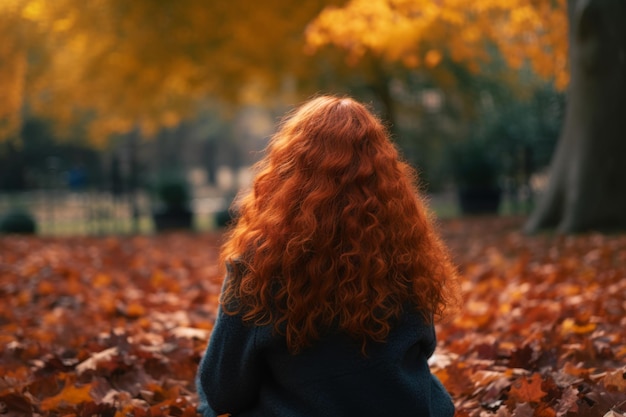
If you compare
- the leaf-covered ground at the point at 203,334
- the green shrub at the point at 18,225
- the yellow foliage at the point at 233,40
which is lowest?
the green shrub at the point at 18,225

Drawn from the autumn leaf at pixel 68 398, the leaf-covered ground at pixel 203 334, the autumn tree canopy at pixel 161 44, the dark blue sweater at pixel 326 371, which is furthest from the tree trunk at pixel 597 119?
the dark blue sweater at pixel 326 371

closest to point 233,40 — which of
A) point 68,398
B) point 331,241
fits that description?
point 68,398

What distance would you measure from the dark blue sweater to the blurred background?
9.01 m

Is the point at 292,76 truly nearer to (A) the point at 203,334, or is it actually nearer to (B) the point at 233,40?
(B) the point at 233,40

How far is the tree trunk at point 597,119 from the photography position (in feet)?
32.4

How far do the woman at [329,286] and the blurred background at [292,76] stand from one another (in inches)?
348

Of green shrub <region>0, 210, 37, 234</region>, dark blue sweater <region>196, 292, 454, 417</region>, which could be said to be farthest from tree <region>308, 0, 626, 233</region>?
dark blue sweater <region>196, 292, 454, 417</region>

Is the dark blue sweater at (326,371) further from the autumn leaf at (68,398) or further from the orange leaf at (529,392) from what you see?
the autumn leaf at (68,398)

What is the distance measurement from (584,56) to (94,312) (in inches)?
261

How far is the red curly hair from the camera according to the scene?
2.48 metres

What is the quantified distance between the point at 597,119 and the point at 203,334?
272 inches

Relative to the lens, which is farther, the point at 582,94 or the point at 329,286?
the point at 582,94

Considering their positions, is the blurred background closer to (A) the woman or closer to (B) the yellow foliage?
(B) the yellow foliage

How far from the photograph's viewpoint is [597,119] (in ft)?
33.6
